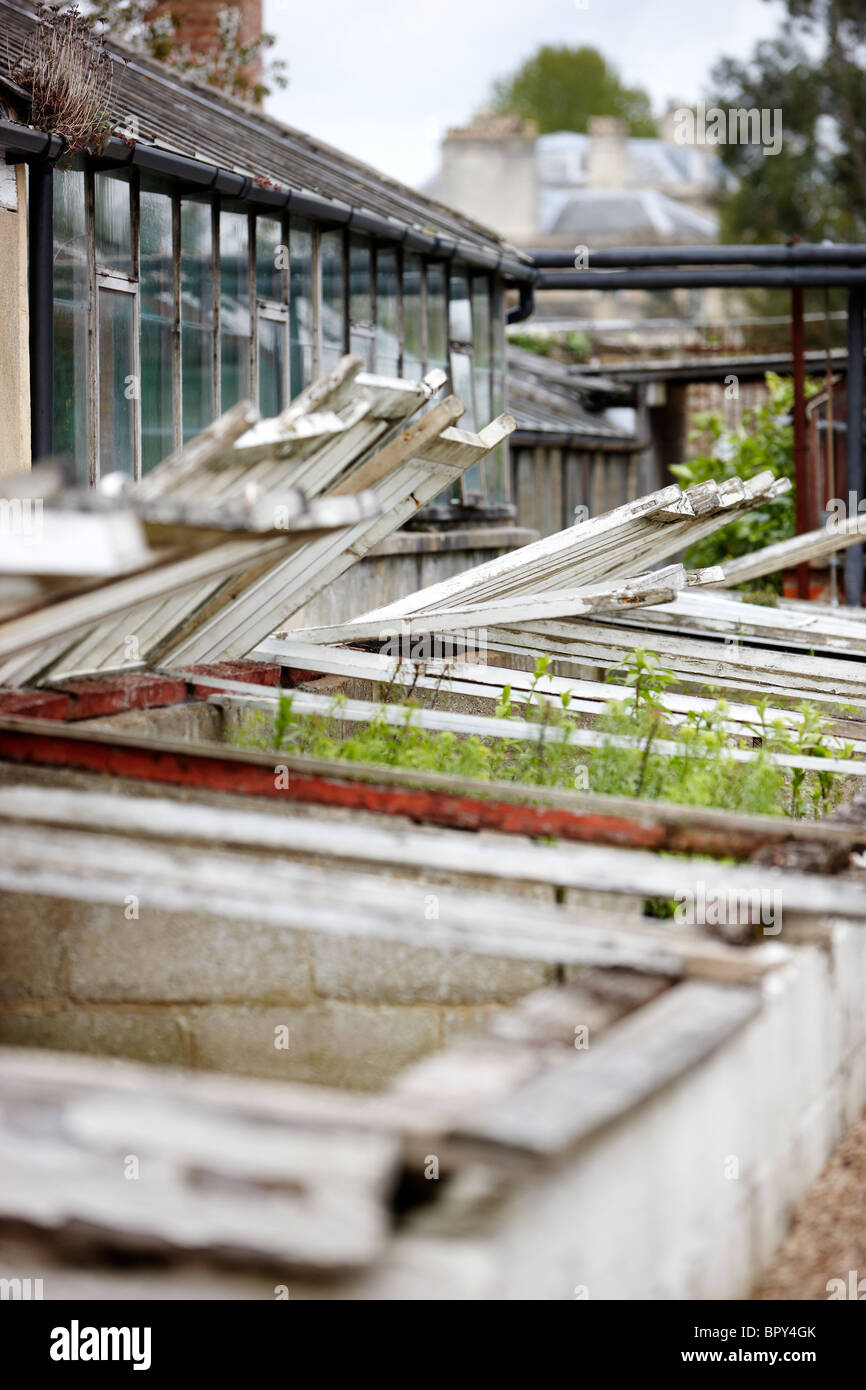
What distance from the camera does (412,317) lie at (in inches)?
445

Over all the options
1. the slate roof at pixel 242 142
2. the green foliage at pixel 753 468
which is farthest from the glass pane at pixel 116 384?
the green foliage at pixel 753 468

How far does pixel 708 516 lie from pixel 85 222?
3461 millimetres

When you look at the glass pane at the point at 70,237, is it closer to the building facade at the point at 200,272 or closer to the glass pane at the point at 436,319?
the building facade at the point at 200,272

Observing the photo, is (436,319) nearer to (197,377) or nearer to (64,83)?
(197,377)

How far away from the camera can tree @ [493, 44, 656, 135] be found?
63594 millimetres

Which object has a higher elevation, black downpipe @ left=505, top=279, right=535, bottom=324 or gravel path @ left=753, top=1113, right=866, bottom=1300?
black downpipe @ left=505, top=279, right=535, bottom=324

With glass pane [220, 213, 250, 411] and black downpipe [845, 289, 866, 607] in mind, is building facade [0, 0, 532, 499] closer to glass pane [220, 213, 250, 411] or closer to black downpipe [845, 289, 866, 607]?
glass pane [220, 213, 250, 411]

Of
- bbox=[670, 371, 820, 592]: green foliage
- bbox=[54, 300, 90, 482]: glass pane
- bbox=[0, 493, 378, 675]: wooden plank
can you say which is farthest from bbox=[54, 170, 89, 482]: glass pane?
bbox=[670, 371, 820, 592]: green foliage

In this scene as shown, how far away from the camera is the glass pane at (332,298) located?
1012cm

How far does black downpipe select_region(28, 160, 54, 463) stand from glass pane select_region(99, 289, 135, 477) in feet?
2.41

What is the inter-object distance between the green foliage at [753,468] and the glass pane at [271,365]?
5001mm

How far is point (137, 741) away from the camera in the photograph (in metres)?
4.26

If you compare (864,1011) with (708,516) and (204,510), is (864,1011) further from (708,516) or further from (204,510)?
(708,516)
